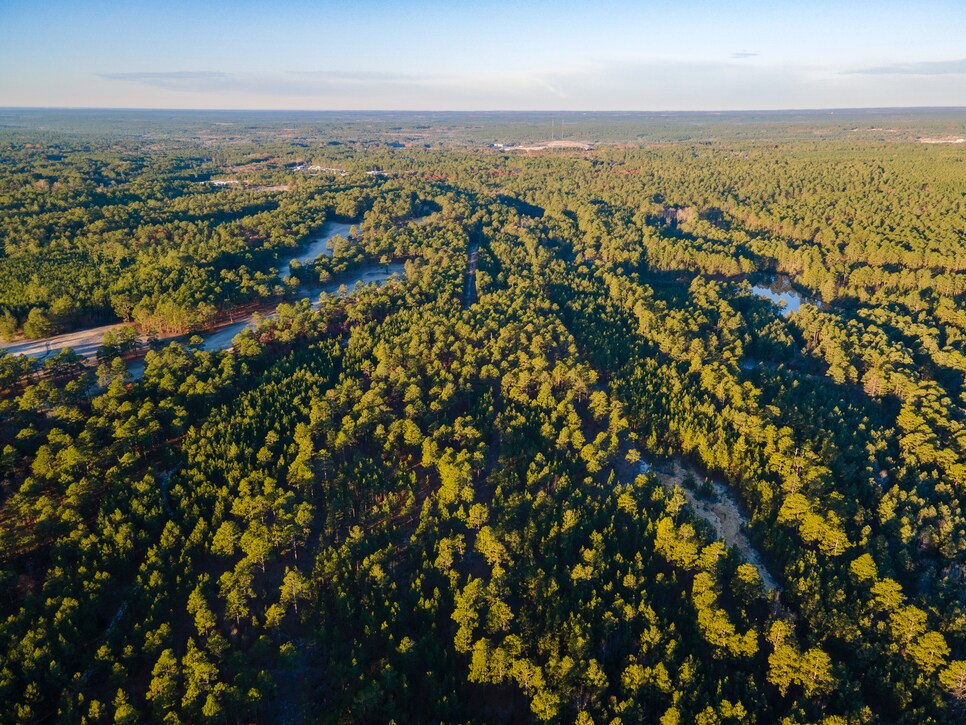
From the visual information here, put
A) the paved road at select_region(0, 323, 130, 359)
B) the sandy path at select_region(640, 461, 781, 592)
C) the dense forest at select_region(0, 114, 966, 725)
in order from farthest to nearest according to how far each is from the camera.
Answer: the paved road at select_region(0, 323, 130, 359) → the sandy path at select_region(640, 461, 781, 592) → the dense forest at select_region(0, 114, 966, 725)

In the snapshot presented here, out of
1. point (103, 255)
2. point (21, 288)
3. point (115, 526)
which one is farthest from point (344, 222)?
point (115, 526)

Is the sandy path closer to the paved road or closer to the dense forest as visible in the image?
the dense forest

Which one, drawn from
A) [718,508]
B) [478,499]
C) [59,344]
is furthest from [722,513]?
[59,344]

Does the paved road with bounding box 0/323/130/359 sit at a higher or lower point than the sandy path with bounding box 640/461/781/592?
higher

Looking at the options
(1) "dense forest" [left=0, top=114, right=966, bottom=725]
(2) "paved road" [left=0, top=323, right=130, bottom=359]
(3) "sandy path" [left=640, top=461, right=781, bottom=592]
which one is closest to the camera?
(1) "dense forest" [left=0, top=114, right=966, bottom=725]

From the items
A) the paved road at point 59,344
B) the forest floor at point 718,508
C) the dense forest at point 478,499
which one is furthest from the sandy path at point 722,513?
the paved road at point 59,344

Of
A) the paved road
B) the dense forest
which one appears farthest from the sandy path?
the paved road

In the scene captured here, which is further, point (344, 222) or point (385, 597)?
point (344, 222)

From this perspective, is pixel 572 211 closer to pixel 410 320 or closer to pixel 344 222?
pixel 344 222

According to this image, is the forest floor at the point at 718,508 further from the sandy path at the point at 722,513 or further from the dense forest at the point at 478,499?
the dense forest at the point at 478,499
